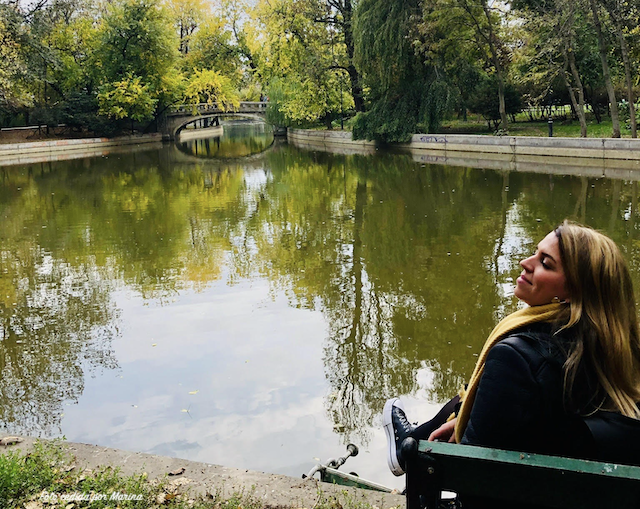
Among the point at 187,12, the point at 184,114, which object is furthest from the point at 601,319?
the point at 187,12

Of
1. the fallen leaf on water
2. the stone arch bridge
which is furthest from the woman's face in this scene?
the stone arch bridge

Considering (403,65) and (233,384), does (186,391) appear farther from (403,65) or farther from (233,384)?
(403,65)

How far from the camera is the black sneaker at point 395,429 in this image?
2588mm

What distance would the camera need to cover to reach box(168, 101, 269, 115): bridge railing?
4875 centimetres

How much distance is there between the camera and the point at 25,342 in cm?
634

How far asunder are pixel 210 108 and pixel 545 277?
50.8 m

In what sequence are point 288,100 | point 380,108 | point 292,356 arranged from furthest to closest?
1. point 288,100
2. point 380,108
3. point 292,356

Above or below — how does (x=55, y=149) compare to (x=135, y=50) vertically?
below

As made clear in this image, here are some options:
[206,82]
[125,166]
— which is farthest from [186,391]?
[206,82]

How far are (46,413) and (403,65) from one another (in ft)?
80.5

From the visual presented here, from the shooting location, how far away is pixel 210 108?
50.3m

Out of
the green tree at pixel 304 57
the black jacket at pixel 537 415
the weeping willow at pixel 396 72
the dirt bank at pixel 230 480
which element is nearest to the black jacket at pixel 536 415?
the black jacket at pixel 537 415

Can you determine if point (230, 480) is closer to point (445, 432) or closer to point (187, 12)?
point (445, 432)

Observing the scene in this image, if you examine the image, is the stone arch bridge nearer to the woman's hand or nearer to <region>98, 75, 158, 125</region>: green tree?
<region>98, 75, 158, 125</region>: green tree
